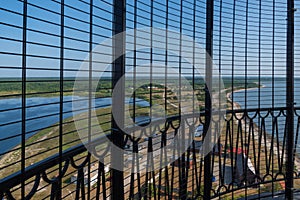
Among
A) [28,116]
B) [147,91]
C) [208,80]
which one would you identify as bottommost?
[28,116]

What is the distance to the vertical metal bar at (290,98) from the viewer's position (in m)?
2.90

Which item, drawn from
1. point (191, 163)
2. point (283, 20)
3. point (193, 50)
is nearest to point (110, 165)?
point (191, 163)

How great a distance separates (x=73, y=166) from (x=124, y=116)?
0.46 metres

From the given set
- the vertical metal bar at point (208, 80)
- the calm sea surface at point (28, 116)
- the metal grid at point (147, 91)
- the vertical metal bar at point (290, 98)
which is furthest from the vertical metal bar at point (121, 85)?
the vertical metal bar at point (290, 98)

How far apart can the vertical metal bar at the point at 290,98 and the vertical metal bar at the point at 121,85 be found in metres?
1.96

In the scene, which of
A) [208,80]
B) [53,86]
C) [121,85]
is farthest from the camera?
[208,80]

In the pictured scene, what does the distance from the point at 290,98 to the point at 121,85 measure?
80.2 inches

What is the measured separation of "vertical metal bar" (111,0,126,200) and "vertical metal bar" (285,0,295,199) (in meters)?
1.96

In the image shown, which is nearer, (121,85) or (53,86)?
(53,86)

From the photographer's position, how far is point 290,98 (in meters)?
2.96

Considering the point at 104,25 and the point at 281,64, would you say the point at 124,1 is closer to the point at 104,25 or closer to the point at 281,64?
the point at 104,25

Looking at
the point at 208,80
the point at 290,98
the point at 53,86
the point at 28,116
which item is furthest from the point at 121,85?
the point at 290,98

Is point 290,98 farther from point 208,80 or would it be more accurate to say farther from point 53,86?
point 53,86

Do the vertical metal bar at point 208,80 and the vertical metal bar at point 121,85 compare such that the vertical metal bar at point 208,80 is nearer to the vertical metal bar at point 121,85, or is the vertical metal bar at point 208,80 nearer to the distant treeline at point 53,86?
the distant treeline at point 53,86
